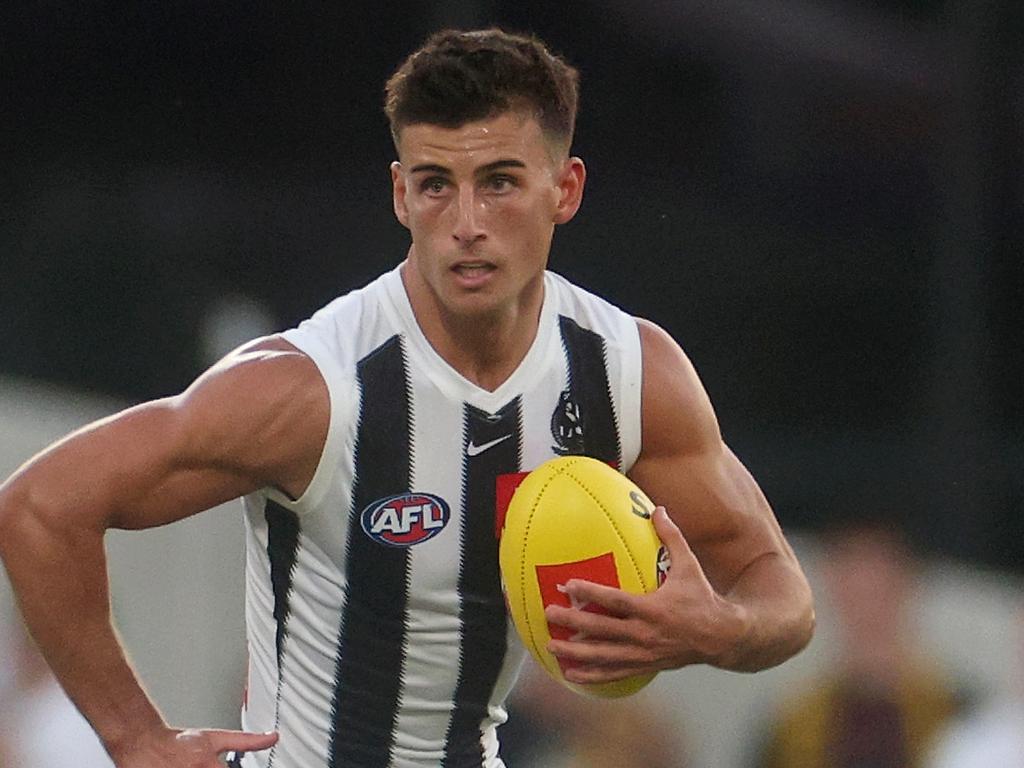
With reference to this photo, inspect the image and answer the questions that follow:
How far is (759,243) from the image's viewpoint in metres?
7.04

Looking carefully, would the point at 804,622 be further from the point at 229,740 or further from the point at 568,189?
the point at 229,740

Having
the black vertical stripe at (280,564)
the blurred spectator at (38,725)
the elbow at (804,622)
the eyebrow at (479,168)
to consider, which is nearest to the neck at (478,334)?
the eyebrow at (479,168)

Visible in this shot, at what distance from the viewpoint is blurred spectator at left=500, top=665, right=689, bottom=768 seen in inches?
207

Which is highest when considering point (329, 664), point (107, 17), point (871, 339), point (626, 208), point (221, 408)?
point (107, 17)

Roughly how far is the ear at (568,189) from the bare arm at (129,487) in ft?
1.75

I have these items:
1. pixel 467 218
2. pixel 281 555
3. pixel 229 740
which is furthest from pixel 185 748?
pixel 467 218

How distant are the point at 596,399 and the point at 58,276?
13.9 feet

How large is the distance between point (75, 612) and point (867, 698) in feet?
10.6

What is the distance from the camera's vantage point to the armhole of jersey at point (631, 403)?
311 cm

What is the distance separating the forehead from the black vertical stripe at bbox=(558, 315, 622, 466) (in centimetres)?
36

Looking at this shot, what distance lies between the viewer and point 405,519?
9.86 ft

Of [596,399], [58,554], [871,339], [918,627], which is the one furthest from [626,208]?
[58,554]

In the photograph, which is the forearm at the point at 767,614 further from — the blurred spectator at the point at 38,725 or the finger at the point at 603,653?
the blurred spectator at the point at 38,725

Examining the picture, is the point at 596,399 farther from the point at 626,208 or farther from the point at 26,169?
the point at 26,169
